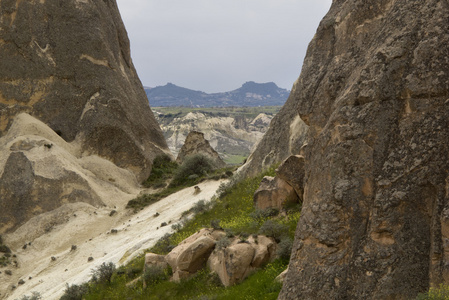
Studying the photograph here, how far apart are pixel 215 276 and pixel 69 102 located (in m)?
23.3

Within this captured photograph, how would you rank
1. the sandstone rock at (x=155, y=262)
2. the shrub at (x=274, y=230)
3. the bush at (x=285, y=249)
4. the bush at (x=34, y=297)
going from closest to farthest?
the bush at (x=285, y=249), the shrub at (x=274, y=230), the sandstone rock at (x=155, y=262), the bush at (x=34, y=297)

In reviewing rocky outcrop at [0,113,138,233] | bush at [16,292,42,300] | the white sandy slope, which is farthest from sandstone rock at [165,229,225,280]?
rocky outcrop at [0,113,138,233]

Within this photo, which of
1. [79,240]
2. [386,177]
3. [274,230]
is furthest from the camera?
[79,240]

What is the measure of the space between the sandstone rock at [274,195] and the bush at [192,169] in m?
15.9

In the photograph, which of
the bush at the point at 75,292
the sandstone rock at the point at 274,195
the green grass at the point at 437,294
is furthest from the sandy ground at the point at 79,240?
the green grass at the point at 437,294

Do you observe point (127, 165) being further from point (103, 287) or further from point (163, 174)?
point (103, 287)

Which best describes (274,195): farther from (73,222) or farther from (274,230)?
(73,222)

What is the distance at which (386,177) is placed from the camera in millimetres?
6988

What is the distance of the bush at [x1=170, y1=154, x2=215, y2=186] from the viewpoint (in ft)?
103

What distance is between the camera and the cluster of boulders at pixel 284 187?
44.7 ft

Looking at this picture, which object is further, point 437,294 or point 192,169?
point 192,169

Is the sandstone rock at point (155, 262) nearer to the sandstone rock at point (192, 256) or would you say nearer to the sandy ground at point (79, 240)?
the sandstone rock at point (192, 256)

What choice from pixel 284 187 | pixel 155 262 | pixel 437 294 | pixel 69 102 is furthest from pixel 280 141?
pixel 69 102

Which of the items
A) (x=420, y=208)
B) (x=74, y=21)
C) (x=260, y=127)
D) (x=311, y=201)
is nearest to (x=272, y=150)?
(x=311, y=201)
